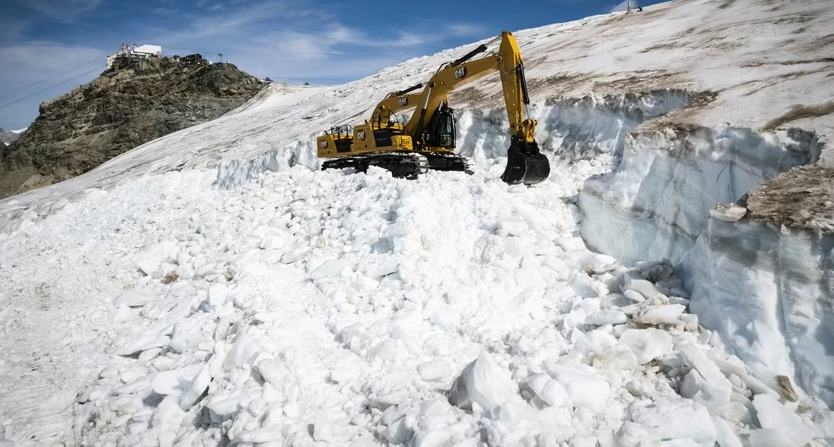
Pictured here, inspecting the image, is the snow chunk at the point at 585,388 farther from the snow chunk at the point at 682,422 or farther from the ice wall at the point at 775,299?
the ice wall at the point at 775,299

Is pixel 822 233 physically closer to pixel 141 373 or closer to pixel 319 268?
pixel 319 268

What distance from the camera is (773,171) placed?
17.0 feet

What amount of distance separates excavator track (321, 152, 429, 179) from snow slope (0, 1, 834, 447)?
1657 millimetres

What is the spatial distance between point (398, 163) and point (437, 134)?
1.39 metres

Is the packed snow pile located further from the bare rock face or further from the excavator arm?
the bare rock face

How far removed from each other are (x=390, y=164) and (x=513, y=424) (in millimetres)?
8943

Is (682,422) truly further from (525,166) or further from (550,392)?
(525,166)

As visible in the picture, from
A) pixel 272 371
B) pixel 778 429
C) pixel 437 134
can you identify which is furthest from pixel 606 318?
pixel 437 134

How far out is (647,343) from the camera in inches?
158

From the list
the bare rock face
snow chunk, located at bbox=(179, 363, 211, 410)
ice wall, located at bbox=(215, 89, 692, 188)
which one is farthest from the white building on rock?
snow chunk, located at bbox=(179, 363, 211, 410)

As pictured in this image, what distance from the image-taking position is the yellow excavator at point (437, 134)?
8.71 m

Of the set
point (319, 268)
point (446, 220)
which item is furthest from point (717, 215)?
point (319, 268)

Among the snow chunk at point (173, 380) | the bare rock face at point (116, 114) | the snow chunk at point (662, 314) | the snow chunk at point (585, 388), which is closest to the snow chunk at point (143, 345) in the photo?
the snow chunk at point (173, 380)

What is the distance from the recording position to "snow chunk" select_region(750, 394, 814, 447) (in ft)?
9.61
